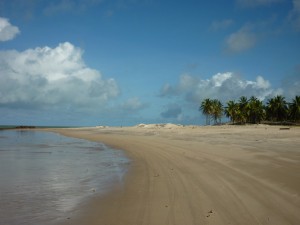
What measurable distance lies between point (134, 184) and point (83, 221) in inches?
176

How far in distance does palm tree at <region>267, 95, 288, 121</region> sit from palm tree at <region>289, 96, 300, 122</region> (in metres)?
1.66

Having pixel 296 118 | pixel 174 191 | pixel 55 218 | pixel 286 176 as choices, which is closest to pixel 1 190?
pixel 55 218

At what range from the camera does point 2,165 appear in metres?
17.0

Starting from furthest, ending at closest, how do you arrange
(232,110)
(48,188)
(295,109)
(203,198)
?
1. (232,110)
2. (295,109)
3. (48,188)
4. (203,198)

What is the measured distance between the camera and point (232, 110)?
375 ft

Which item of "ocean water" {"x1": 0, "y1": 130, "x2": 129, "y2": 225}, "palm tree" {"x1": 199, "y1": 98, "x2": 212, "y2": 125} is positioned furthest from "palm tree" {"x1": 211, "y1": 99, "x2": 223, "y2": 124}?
"ocean water" {"x1": 0, "y1": 130, "x2": 129, "y2": 225}

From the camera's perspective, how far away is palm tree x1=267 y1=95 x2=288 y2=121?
103 meters

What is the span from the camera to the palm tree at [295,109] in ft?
320

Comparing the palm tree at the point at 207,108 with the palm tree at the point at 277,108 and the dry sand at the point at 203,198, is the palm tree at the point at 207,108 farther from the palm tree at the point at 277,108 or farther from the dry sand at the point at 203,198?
the dry sand at the point at 203,198

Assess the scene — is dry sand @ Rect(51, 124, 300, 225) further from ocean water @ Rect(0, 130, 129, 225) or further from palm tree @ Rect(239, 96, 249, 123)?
palm tree @ Rect(239, 96, 249, 123)

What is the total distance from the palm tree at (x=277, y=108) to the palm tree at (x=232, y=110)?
36.8 ft

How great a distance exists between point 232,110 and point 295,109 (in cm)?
2202

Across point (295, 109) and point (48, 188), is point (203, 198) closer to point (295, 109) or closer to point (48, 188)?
point (48, 188)

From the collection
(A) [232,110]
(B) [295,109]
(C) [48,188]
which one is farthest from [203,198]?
(A) [232,110]
